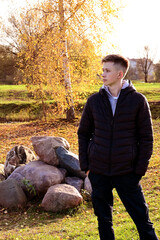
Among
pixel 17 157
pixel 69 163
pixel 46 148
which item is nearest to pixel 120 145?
pixel 69 163

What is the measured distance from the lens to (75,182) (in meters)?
6.73

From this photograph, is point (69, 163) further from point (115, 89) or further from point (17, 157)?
point (115, 89)

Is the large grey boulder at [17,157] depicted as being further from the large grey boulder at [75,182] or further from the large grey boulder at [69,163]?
the large grey boulder at [75,182]

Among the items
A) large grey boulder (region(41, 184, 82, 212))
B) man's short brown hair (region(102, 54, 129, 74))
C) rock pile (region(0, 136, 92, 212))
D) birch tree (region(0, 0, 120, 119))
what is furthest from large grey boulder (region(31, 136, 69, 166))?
birch tree (region(0, 0, 120, 119))

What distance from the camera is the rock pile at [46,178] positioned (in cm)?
584

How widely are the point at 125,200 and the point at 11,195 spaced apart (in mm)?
3614

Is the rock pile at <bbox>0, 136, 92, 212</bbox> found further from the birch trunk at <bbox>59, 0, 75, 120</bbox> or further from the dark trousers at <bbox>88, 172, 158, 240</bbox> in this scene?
the birch trunk at <bbox>59, 0, 75, 120</bbox>

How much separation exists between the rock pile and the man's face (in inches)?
130

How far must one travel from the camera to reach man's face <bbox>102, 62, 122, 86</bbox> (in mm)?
3180

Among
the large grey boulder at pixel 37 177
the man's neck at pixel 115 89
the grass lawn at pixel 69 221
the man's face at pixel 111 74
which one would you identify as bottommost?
the grass lawn at pixel 69 221

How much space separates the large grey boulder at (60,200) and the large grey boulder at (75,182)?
2.19ft

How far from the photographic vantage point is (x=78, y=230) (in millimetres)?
4562

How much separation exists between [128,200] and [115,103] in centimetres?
110

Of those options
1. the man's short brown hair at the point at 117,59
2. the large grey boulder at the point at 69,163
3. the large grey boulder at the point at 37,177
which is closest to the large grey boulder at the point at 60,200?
the large grey boulder at the point at 37,177
